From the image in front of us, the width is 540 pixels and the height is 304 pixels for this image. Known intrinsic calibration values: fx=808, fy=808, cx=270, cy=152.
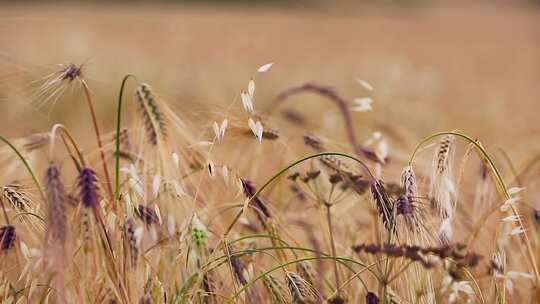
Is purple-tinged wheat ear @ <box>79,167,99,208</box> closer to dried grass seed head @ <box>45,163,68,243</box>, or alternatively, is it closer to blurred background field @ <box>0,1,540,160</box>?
dried grass seed head @ <box>45,163,68,243</box>

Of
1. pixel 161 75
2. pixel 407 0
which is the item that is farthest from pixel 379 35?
pixel 407 0

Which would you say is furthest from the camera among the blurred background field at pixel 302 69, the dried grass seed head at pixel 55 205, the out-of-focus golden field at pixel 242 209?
the blurred background field at pixel 302 69

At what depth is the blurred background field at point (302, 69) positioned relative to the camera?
6.70ft

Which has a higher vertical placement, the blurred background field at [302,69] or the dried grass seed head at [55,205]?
the dried grass seed head at [55,205]

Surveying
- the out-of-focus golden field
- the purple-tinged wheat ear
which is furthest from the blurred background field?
the purple-tinged wheat ear

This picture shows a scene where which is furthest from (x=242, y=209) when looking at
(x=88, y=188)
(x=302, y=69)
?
(x=302, y=69)

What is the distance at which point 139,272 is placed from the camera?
914mm

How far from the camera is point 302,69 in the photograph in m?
5.21

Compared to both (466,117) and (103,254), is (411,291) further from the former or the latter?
(466,117)

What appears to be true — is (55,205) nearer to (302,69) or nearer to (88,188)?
(88,188)

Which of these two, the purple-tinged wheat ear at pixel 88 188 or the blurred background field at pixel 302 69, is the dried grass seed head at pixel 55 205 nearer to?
the purple-tinged wheat ear at pixel 88 188

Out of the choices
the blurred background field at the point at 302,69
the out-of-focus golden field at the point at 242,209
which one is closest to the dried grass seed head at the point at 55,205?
the out-of-focus golden field at the point at 242,209

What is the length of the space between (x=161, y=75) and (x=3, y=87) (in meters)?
3.47

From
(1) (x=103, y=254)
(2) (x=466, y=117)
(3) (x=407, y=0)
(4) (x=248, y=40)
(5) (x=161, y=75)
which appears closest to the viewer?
(1) (x=103, y=254)
